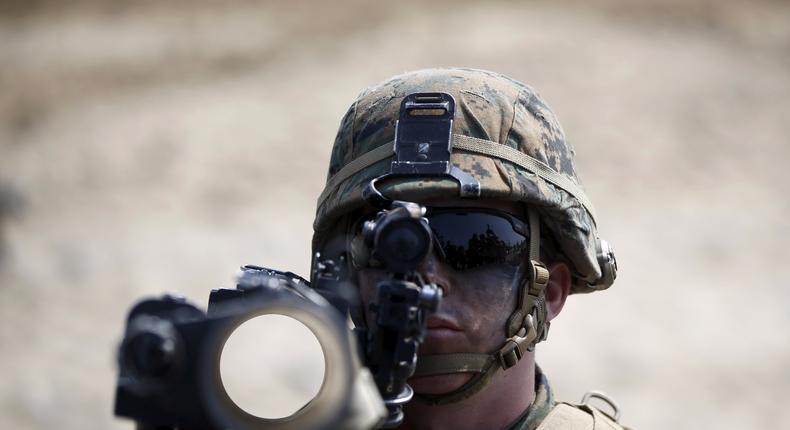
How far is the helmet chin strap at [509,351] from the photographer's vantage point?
341cm

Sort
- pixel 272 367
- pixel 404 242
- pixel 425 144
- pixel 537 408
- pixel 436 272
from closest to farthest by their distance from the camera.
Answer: pixel 404 242
pixel 436 272
pixel 425 144
pixel 537 408
pixel 272 367

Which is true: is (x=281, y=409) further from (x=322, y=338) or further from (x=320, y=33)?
(x=320, y=33)

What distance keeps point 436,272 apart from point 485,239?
8.4 inches

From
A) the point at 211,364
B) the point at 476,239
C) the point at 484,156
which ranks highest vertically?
the point at 484,156

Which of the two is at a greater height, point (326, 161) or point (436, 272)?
point (326, 161)

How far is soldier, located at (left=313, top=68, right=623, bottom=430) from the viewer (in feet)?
11.3

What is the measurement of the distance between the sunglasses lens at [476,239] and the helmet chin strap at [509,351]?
8 centimetres

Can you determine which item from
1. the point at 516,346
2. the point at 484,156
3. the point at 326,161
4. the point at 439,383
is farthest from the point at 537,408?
the point at 326,161

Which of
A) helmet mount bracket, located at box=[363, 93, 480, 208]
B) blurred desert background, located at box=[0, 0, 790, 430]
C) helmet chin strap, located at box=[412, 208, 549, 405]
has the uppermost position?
blurred desert background, located at box=[0, 0, 790, 430]

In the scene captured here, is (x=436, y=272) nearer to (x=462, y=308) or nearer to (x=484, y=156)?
(x=462, y=308)

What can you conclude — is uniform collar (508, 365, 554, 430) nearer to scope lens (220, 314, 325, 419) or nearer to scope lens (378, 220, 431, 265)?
scope lens (378, 220, 431, 265)

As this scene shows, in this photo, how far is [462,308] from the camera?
3449mm

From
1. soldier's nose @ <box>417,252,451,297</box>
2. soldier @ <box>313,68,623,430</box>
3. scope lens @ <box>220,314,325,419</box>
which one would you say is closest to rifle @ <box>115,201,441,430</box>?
soldier's nose @ <box>417,252,451,297</box>

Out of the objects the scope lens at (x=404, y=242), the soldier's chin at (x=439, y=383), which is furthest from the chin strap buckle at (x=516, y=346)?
the scope lens at (x=404, y=242)
